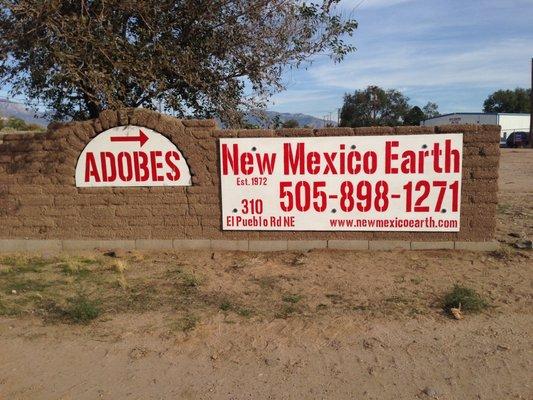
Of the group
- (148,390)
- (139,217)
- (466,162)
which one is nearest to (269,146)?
(139,217)

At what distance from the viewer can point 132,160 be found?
7.74 m

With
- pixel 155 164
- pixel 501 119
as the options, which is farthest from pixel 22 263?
pixel 501 119

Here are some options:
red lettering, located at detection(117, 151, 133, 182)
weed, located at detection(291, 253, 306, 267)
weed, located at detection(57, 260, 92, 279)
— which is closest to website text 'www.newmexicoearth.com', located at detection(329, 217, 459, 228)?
weed, located at detection(291, 253, 306, 267)

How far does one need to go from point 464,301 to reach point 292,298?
1.79 m

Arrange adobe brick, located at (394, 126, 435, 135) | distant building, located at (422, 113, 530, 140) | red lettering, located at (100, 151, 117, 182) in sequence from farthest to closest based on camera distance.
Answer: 1. distant building, located at (422, 113, 530, 140)
2. red lettering, located at (100, 151, 117, 182)
3. adobe brick, located at (394, 126, 435, 135)

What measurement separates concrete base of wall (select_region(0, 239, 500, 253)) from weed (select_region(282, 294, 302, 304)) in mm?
1933

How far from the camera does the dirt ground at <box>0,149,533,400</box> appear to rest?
379cm

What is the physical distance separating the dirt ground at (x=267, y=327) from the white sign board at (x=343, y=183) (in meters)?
0.52

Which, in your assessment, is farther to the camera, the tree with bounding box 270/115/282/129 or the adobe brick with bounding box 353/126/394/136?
the tree with bounding box 270/115/282/129

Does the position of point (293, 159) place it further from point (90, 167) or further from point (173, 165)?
point (90, 167)

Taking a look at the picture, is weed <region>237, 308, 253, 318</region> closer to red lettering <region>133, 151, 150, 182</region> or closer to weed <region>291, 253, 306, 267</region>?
weed <region>291, 253, 306, 267</region>

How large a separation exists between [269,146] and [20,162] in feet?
12.9

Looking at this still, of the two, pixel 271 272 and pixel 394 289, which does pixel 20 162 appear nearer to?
pixel 271 272

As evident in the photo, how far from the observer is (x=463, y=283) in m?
6.00
